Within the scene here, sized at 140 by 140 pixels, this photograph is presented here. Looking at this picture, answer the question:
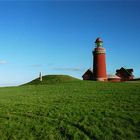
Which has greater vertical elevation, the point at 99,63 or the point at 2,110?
the point at 99,63

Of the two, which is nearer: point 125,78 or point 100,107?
point 100,107

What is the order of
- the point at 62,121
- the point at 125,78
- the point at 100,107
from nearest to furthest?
the point at 62,121
the point at 100,107
the point at 125,78

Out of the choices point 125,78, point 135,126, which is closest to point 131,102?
point 135,126

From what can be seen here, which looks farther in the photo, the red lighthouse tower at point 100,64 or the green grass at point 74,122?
the red lighthouse tower at point 100,64

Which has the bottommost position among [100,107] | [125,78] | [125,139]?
[125,139]

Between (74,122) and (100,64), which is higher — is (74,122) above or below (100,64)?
below

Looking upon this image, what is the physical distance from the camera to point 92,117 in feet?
69.8

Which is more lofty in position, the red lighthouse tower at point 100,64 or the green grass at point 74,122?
the red lighthouse tower at point 100,64

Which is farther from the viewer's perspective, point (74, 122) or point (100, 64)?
point (100, 64)

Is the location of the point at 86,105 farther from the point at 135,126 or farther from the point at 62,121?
the point at 135,126

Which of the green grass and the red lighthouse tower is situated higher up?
the red lighthouse tower

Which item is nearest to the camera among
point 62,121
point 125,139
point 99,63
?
point 125,139

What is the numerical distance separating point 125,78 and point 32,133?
3199 inches

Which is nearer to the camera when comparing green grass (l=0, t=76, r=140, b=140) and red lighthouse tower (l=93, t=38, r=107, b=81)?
green grass (l=0, t=76, r=140, b=140)
